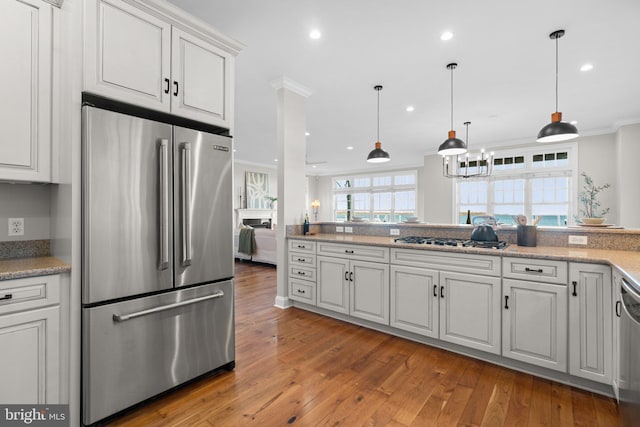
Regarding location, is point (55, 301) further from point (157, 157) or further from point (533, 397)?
point (533, 397)

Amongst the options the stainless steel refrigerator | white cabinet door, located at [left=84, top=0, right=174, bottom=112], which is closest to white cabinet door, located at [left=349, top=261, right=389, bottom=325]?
the stainless steel refrigerator

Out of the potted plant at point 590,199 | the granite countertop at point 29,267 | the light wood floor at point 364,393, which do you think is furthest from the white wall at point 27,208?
the potted plant at point 590,199

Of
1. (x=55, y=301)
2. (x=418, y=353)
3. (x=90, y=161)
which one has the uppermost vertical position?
(x=90, y=161)

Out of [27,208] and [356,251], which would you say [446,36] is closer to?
[356,251]

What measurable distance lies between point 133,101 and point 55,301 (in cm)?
116

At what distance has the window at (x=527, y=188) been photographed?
663 centimetres

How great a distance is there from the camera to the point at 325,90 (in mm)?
4133

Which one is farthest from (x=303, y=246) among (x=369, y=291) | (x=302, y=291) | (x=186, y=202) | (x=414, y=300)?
(x=186, y=202)

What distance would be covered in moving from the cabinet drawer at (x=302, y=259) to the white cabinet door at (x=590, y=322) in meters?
2.31

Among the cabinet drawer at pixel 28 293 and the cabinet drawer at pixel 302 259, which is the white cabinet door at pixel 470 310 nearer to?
the cabinet drawer at pixel 302 259

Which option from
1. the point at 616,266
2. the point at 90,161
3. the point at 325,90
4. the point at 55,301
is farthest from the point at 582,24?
the point at 55,301

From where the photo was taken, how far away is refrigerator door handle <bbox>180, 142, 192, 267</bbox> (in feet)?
6.34

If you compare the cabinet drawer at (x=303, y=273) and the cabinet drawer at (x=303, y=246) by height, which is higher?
the cabinet drawer at (x=303, y=246)

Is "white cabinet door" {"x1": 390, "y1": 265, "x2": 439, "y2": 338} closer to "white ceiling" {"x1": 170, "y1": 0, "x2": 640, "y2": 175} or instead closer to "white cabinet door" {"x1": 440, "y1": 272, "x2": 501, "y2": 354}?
"white cabinet door" {"x1": 440, "y1": 272, "x2": 501, "y2": 354}
